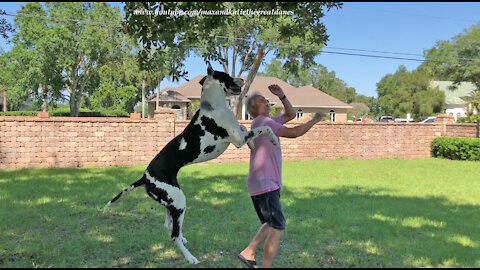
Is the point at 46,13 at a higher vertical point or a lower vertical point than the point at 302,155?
higher

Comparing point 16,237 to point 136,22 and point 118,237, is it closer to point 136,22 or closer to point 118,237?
point 118,237

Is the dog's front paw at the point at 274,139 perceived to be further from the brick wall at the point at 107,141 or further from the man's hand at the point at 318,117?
the brick wall at the point at 107,141

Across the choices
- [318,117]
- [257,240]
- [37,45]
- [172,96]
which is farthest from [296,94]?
[318,117]

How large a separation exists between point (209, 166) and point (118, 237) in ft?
25.4

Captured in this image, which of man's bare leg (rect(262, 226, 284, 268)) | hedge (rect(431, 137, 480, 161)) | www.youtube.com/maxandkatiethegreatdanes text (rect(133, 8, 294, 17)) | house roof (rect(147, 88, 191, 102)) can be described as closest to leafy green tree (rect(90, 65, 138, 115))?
house roof (rect(147, 88, 191, 102))

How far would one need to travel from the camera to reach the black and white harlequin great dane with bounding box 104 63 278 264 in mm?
3420

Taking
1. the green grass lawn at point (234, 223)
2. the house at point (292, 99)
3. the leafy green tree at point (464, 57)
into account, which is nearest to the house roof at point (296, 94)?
the house at point (292, 99)

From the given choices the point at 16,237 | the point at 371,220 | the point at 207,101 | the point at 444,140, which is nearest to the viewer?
the point at 207,101

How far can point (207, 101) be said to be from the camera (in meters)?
3.52

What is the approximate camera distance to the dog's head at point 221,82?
138 inches

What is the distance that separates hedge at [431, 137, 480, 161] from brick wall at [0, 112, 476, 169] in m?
3.52

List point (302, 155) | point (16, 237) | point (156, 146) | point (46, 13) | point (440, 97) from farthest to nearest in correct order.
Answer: point (440, 97) → point (46, 13) → point (302, 155) → point (156, 146) → point (16, 237)

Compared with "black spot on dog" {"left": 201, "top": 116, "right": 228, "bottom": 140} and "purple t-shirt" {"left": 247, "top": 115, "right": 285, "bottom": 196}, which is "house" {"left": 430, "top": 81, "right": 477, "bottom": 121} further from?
"black spot on dog" {"left": 201, "top": 116, "right": 228, "bottom": 140}

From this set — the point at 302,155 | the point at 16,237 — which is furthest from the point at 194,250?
the point at 302,155
